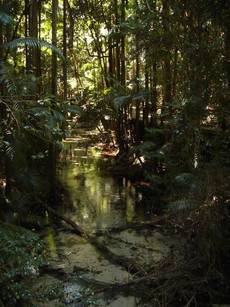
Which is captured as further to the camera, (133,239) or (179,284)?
(133,239)

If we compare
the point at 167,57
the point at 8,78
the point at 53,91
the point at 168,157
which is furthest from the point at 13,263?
the point at 167,57

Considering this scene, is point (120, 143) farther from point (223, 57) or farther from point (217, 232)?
point (217, 232)

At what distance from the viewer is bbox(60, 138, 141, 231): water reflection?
5961 mm

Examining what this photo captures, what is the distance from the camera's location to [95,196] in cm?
712

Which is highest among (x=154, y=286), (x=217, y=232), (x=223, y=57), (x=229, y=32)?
(x=229, y=32)

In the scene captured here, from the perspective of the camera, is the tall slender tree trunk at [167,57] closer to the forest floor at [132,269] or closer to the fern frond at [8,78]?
the forest floor at [132,269]

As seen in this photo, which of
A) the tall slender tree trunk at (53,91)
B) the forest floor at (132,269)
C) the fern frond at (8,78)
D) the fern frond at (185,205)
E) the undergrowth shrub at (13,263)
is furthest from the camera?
the tall slender tree trunk at (53,91)

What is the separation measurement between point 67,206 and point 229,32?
137 inches

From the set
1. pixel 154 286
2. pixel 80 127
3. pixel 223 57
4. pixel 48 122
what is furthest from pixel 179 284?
pixel 80 127

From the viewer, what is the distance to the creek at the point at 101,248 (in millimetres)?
3834

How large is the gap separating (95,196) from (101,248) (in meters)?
2.24

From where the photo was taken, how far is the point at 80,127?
13.8m

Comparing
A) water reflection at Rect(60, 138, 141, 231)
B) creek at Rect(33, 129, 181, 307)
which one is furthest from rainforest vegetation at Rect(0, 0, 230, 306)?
water reflection at Rect(60, 138, 141, 231)

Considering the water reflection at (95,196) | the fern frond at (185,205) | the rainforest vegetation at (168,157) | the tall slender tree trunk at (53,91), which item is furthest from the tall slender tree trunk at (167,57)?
the water reflection at (95,196)
